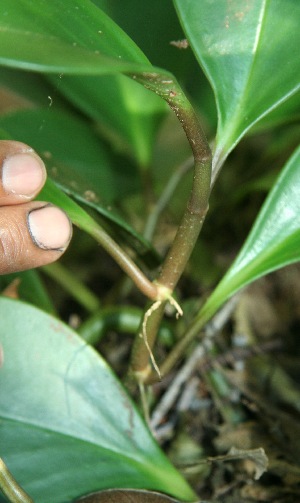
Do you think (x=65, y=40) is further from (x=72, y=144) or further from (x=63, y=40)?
(x=72, y=144)

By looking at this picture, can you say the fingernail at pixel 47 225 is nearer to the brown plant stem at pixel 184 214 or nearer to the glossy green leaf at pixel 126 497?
the brown plant stem at pixel 184 214

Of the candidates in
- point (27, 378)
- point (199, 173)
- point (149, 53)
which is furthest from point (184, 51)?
point (27, 378)

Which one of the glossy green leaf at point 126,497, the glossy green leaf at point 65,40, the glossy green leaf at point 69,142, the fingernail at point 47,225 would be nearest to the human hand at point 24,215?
the fingernail at point 47,225

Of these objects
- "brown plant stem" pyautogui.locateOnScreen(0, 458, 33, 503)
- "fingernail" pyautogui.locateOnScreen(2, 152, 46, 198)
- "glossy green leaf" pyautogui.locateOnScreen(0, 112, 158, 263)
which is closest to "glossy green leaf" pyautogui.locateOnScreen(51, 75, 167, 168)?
"glossy green leaf" pyautogui.locateOnScreen(0, 112, 158, 263)

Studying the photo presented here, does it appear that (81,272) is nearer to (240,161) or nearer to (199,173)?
(240,161)

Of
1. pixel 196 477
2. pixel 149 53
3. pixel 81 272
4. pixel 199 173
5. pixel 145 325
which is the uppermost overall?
pixel 149 53

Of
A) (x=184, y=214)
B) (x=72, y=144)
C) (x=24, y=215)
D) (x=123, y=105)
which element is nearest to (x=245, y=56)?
(x=184, y=214)
